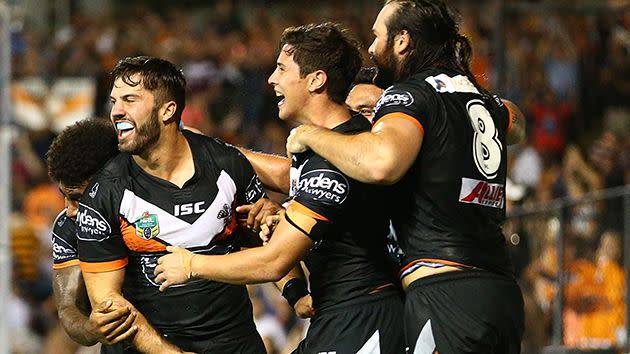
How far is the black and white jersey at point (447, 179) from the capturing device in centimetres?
575

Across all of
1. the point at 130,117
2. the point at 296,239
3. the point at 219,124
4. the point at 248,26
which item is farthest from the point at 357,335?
the point at 248,26

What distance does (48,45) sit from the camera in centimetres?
1939

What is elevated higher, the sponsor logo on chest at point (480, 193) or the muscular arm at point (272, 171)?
the sponsor logo on chest at point (480, 193)

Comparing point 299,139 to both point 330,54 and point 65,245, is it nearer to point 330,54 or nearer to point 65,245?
point 330,54

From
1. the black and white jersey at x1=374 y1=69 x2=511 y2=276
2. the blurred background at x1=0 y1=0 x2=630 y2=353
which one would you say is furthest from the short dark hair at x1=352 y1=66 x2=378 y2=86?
the blurred background at x1=0 y1=0 x2=630 y2=353

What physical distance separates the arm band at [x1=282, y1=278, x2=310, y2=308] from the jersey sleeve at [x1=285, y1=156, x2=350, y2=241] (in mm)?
587

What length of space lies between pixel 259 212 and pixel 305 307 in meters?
0.50

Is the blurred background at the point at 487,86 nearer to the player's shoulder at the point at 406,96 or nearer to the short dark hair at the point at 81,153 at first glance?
the short dark hair at the point at 81,153

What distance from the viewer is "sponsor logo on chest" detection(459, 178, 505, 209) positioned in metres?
5.79

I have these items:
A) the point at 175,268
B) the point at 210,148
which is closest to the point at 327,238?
the point at 175,268

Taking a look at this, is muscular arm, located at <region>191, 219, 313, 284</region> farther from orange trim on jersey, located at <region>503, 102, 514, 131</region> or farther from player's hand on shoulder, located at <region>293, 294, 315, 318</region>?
orange trim on jersey, located at <region>503, 102, 514, 131</region>

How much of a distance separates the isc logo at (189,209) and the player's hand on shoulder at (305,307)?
648 mm

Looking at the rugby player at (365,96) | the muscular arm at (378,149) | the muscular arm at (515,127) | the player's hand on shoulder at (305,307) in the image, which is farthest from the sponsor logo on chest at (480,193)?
the rugby player at (365,96)

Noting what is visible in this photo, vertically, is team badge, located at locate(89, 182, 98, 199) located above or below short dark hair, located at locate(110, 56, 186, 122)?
below
